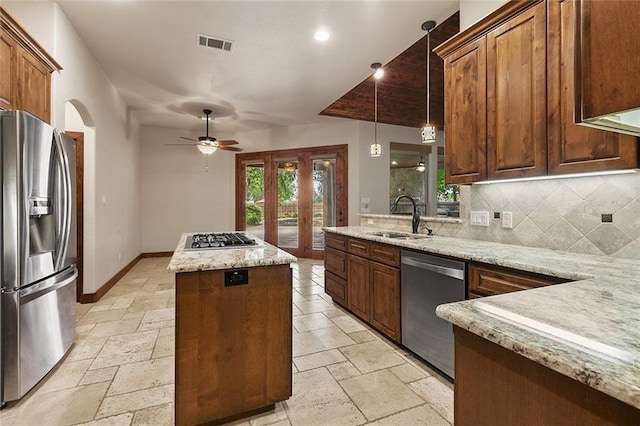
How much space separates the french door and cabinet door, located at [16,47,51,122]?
14.9 feet

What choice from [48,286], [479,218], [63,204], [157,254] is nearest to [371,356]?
[479,218]

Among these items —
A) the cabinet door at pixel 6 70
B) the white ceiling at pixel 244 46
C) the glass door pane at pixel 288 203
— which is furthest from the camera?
the glass door pane at pixel 288 203

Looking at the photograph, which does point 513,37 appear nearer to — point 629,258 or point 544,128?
point 544,128

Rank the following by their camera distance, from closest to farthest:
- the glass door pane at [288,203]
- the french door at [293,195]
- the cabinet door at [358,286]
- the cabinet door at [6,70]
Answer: the cabinet door at [6,70]
the cabinet door at [358,286]
the french door at [293,195]
the glass door pane at [288,203]

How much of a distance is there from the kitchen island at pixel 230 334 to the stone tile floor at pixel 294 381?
211 millimetres

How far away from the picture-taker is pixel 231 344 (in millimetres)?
1620

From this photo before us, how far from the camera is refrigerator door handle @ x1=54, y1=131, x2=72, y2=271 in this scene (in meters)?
2.17

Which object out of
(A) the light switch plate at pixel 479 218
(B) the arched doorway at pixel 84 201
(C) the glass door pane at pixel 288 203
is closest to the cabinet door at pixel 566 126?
(A) the light switch plate at pixel 479 218

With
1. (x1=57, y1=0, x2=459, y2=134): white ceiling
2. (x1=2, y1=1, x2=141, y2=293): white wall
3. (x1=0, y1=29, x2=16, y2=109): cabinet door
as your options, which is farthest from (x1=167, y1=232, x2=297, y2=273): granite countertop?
(x1=57, y1=0, x2=459, y2=134): white ceiling

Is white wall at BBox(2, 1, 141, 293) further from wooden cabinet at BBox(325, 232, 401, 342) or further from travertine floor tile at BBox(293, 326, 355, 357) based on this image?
wooden cabinet at BBox(325, 232, 401, 342)

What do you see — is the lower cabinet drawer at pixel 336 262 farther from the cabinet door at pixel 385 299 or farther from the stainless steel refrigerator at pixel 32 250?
the stainless steel refrigerator at pixel 32 250

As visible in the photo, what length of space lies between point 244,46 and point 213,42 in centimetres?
34

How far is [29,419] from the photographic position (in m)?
1.71

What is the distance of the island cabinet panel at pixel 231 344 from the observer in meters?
1.53
